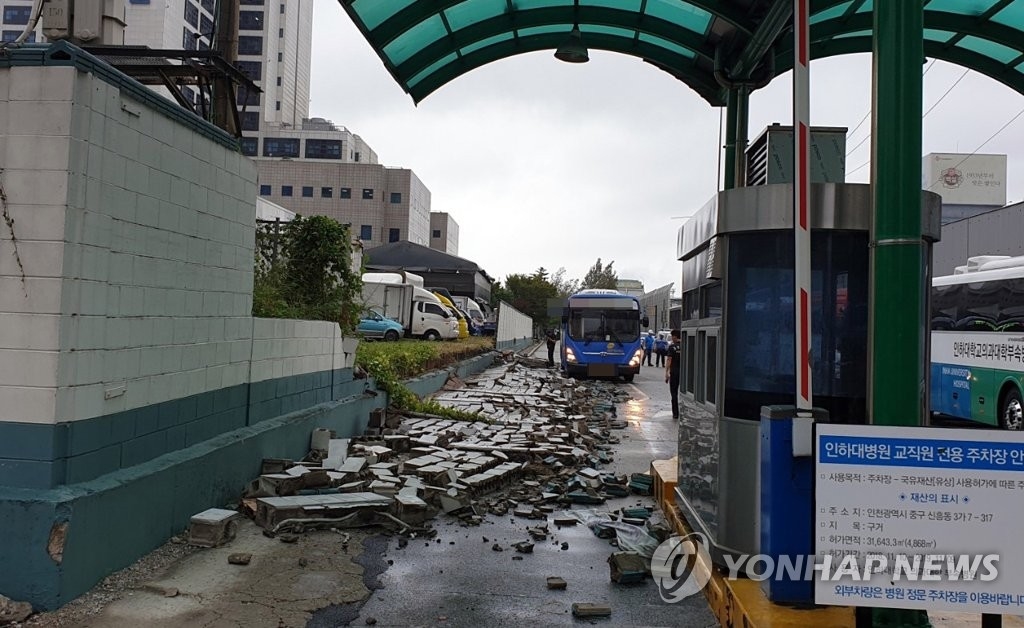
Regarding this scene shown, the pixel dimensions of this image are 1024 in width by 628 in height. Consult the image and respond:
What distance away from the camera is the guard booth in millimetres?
5020

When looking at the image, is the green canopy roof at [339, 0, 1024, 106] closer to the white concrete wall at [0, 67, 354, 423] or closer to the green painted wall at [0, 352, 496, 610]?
the white concrete wall at [0, 67, 354, 423]

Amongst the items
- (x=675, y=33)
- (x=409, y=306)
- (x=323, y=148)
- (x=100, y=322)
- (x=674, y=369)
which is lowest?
(x=674, y=369)

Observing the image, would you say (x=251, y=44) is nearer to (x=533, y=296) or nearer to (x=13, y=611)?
(x=533, y=296)

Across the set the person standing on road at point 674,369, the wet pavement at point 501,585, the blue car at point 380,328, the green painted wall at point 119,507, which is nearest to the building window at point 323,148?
the blue car at point 380,328

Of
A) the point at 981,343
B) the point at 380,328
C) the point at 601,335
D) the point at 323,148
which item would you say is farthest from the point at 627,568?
the point at 323,148

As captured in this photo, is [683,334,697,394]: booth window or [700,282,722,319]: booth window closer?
[700,282,722,319]: booth window

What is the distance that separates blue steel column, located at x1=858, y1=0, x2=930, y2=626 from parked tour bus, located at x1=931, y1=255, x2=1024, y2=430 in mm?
10849

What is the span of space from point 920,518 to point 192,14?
74636 mm

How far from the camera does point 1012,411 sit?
13070mm

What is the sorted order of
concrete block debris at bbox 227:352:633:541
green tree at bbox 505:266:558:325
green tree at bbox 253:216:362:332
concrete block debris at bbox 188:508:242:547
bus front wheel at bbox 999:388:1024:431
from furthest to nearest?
1. green tree at bbox 505:266:558:325
2. bus front wheel at bbox 999:388:1024:431
3. green tree at bbox 253:216:362:332
4. concrete block debris at bbox 227:352:633:541
5. concrete block debris at bbox 188:508:242:547

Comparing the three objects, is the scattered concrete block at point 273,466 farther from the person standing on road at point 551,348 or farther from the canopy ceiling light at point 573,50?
the person standing on road at point 551,348

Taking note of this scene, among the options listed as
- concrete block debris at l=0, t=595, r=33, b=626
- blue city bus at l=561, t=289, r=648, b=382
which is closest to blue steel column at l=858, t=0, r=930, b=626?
concrete block debris at l=0, t=595, r=33, b=626

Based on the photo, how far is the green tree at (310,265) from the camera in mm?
11062

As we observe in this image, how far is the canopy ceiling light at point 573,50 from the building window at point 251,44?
7583 centimetres
